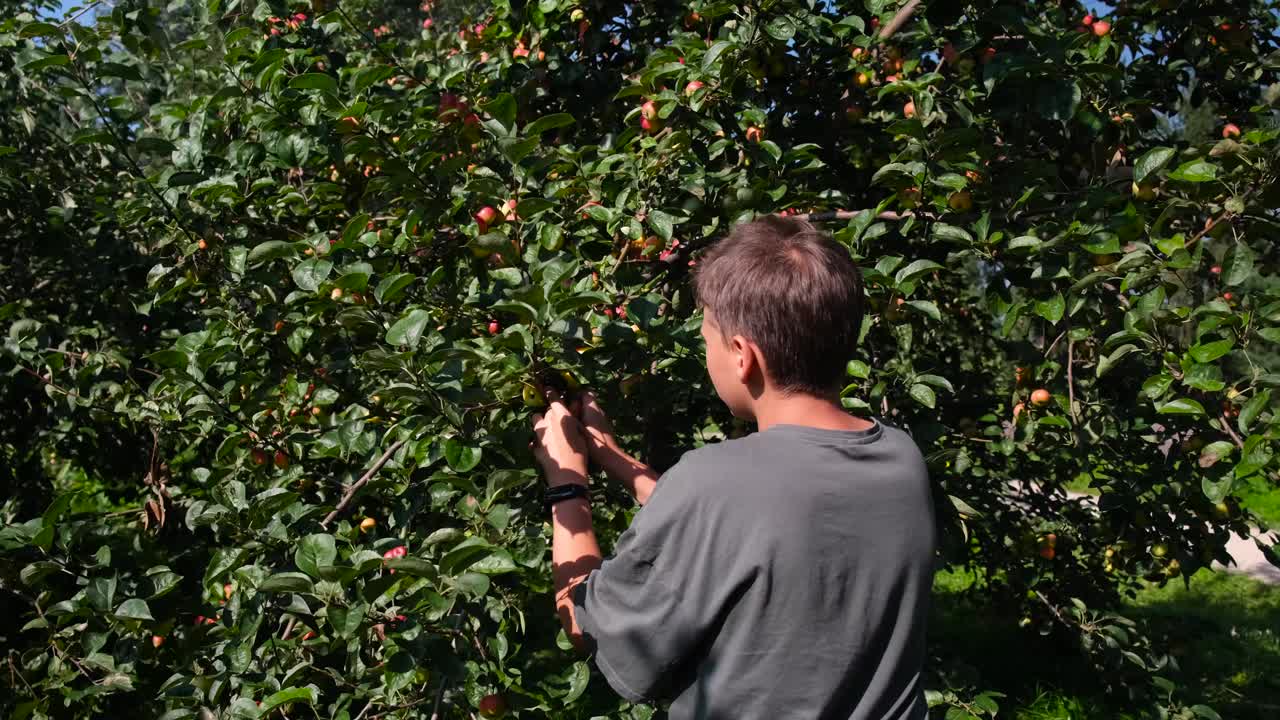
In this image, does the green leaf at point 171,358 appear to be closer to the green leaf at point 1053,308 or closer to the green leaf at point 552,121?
the green leaf at point 552,121

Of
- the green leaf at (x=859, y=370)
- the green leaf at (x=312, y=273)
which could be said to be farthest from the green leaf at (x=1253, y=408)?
the green leaf at (x=312, y=273)

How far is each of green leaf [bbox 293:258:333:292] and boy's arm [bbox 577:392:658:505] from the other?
0.58m

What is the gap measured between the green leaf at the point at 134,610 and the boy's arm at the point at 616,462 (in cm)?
89

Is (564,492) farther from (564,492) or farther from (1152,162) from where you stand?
(1152,162)

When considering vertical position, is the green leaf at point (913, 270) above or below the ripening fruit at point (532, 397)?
above

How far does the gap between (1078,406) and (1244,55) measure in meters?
1.27

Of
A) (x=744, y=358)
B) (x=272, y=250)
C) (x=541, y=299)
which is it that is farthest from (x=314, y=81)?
(x=744, y=358)

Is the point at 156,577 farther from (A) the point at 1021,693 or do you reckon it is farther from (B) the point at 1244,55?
(A) the point at 1021,693

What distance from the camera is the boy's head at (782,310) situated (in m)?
1.10

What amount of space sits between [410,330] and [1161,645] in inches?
97.3

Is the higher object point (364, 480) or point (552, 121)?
point (552, 121)

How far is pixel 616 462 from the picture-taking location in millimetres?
1536

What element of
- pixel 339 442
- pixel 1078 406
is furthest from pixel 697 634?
pixel 1078 406

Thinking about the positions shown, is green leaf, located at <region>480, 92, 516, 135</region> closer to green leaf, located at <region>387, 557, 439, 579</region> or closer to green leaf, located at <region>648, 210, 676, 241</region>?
green leaf, located at <region>648, 210, 676, 241</region>
